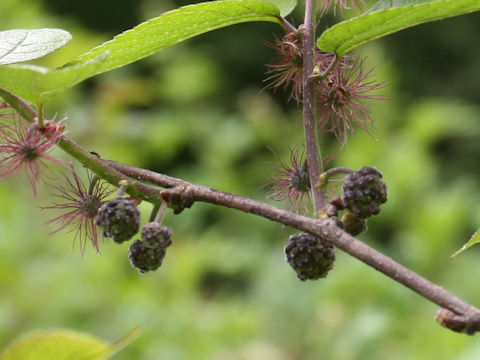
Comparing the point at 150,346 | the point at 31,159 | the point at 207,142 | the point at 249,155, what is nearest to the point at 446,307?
the point at 31,159

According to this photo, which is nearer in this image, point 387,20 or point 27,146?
point 387,20

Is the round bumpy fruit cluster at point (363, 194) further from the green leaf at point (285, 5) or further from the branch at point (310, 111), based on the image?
the green leaf at point (285, 5)

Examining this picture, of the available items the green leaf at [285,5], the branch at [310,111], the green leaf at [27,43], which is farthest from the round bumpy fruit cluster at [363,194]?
the green leaf at [27,43]

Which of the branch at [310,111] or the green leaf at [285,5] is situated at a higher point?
the green leaf at [285,5]

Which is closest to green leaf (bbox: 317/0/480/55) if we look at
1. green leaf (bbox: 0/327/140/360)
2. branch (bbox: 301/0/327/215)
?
branch (bbox: 301/0/327/215)

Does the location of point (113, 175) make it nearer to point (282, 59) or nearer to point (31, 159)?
point (31, 159)

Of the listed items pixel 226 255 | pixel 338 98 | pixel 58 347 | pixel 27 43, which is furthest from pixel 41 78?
pixel 226 255

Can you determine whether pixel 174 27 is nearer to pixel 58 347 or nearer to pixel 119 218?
pixel 119 218
